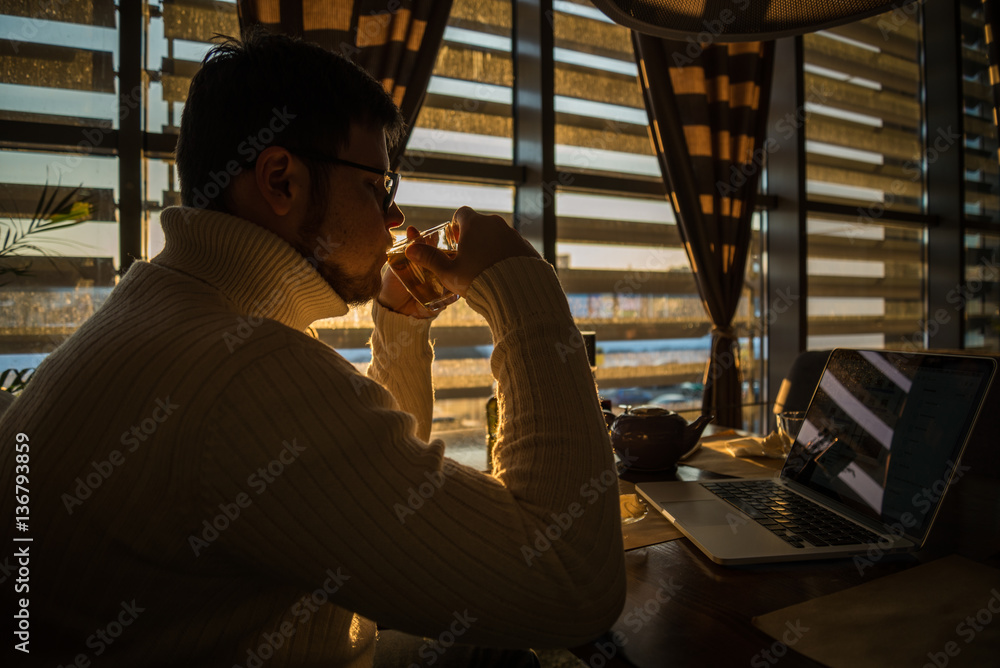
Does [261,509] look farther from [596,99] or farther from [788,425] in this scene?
[596,99]

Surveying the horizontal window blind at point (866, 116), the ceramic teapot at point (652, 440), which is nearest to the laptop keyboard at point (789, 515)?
the ceramic teapot at point (652, 440)

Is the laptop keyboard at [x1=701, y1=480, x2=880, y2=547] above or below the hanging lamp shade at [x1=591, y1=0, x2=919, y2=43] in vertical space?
below

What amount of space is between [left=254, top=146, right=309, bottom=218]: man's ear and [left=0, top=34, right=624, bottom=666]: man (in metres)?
0.06

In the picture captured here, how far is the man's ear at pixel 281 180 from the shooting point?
0.75 metres

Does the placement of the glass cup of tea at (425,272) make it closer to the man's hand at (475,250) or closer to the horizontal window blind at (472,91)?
the man's hand at (475,250)

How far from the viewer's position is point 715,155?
3.35 m

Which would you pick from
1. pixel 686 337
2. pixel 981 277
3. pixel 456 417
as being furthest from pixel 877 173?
pixel 456 417

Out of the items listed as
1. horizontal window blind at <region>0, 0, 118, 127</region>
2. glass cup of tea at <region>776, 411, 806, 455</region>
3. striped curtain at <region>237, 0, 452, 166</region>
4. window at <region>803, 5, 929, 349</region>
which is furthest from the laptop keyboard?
window at <region>803, 5, 929, 349</region>

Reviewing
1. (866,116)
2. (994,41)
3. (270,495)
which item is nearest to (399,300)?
(270,495)

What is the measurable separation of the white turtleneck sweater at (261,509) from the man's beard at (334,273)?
190mm

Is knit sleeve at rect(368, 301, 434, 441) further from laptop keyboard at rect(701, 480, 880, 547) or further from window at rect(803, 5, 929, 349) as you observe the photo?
window at rect(803, 5, 929, 349)

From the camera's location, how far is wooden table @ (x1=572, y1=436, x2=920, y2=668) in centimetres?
58

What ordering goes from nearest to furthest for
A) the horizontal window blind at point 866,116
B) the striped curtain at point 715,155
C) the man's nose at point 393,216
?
the man's nose at point 393,216, the striped curtain at point 715,155, the horizontal window blind at point 866,116

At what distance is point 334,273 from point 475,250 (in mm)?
232
